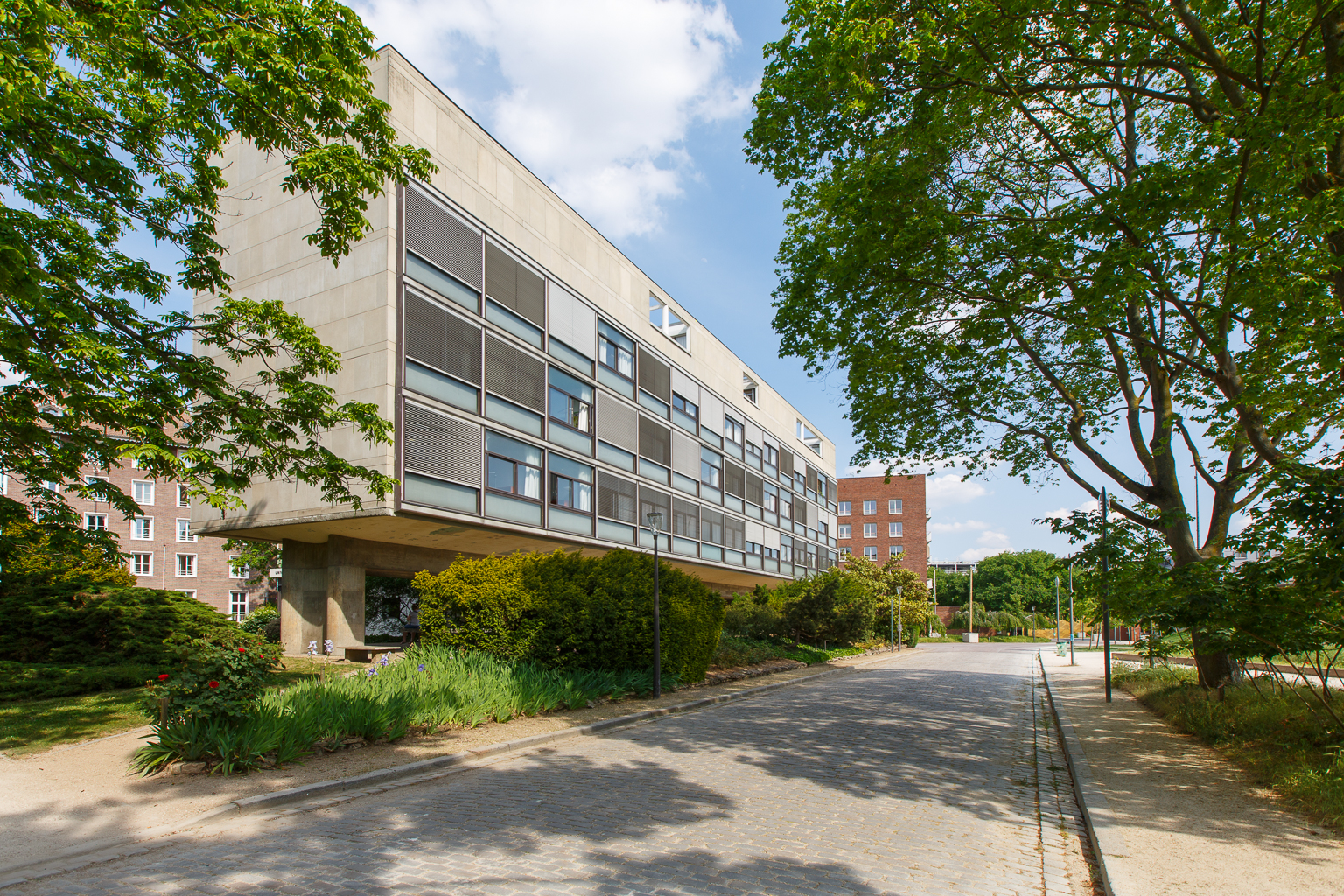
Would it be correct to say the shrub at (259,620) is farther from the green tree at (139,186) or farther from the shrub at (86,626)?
the green tree at (139,186)

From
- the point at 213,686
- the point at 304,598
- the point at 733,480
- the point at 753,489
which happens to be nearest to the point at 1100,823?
the point at 213,686

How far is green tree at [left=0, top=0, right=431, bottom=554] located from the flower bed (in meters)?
2.59

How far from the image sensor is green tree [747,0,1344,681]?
8.74m

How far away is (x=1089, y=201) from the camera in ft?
32.0

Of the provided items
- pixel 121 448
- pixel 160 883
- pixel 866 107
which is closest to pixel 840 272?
pixel 866 107

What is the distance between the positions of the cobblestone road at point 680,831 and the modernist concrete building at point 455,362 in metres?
9.87

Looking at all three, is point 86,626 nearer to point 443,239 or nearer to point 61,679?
point 61,679

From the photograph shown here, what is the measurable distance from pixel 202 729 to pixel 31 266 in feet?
17.2

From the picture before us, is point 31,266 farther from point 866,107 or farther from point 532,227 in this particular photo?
point 532,227

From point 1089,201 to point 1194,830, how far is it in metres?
7.09

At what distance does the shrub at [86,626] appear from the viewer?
1568cm

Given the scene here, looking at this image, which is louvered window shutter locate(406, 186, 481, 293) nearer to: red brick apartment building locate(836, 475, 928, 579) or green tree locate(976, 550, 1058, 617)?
red brick apartment building locate(836, 475, 928, 579)

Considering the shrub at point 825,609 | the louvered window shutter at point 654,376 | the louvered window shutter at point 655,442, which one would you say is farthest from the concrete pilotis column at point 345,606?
the shrub at point 825,609

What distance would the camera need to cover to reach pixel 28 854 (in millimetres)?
5945
